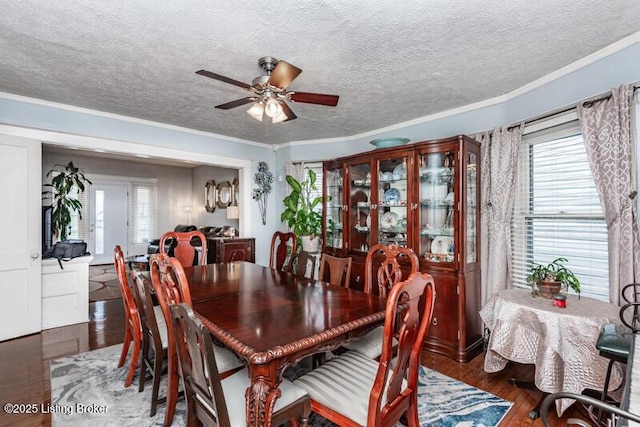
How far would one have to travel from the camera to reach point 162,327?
236 cm

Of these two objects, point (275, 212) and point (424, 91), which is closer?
point (424, 91)

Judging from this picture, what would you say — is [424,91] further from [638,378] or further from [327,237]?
[638,378]

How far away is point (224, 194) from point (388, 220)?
483 centimetres

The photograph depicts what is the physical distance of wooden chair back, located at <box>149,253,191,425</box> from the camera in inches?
63.1

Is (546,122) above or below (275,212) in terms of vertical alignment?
above

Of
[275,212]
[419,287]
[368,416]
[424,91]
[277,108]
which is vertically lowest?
[368,416]

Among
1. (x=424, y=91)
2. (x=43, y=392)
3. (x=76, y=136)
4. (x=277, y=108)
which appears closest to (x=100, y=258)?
(x=76, y=136)

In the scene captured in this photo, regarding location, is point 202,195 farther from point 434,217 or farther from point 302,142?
point 434,217

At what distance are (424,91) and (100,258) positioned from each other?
8.06 meters

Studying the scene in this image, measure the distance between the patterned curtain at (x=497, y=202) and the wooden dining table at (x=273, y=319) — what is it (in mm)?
1586

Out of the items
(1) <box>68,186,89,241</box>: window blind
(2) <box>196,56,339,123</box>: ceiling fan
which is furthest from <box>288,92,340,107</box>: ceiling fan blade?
(1) <box>68,186,89,241</box>: window blind

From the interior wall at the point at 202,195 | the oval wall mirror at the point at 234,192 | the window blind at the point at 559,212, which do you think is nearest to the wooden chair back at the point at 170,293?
the window blind at the point at 559,212

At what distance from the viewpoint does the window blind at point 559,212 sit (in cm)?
245

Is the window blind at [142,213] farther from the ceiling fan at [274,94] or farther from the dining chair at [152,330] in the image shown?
the ceiling fan at [274,94]
